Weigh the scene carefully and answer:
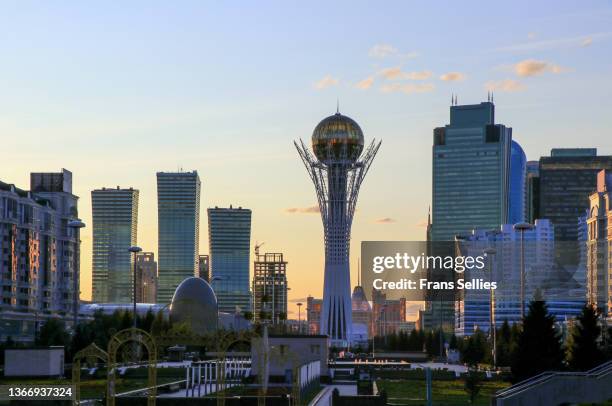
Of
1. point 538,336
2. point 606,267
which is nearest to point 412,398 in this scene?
point 538,336

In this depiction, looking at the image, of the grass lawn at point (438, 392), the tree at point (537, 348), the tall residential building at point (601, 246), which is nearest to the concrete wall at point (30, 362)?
the grass lawn at point (438, 392)

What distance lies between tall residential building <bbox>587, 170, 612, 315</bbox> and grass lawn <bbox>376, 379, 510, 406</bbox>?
60001 mm

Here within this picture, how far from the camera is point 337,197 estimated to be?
584 feet

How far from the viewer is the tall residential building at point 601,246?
152 metres

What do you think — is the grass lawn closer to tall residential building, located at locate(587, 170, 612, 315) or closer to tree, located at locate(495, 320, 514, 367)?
tree, located at locate(495, 320, 514, 367)

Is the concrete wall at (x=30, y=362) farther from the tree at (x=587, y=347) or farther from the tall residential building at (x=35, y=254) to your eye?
the tall residential building at (x=35, y=254)

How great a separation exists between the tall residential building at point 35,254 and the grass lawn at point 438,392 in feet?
194

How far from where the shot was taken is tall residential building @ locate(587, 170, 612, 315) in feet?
497

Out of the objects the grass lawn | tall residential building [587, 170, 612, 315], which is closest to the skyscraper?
tall residential building [587, 170, 612, 315]

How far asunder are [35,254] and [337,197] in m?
42.9

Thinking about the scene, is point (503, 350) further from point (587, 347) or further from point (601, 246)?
point (587, 347)

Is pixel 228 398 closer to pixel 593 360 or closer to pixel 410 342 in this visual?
pixel 593 360

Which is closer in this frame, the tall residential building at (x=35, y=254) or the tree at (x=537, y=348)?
the tree at (x=537, y=348)

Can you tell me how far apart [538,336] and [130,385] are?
29.8 meters
